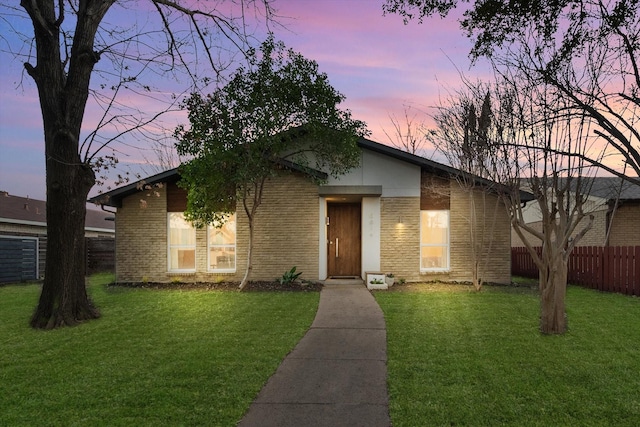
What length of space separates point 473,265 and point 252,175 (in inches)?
295

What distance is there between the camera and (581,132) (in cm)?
640

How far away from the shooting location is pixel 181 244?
14773 mm

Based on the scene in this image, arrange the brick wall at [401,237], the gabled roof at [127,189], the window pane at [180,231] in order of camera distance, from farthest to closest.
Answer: the window pane at [180,231] < the brick wall at [401,237] < the gabled roof at [127,189]

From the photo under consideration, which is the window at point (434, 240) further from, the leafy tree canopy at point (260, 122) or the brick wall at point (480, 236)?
the leafy tree canopy at point (260, 122)

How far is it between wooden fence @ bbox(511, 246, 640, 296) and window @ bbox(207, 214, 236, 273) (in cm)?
1198

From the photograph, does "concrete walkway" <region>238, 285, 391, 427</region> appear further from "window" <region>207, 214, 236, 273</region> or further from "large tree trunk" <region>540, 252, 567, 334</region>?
"window" <region>207, 214, 236, 273</region>

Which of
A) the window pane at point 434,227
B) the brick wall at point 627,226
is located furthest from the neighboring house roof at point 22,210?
the brick wall at point 627,226

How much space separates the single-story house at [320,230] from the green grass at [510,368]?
191 inches

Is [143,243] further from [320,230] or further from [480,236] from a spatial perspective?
[480,236]

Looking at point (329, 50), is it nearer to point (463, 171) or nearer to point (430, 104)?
point (430, 104)

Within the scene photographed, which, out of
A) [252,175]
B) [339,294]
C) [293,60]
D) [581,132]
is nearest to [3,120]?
[252,175]

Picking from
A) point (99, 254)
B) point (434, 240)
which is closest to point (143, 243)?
point (99, 254)

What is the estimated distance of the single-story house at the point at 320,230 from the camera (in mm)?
14281

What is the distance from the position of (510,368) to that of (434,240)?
374 inches
